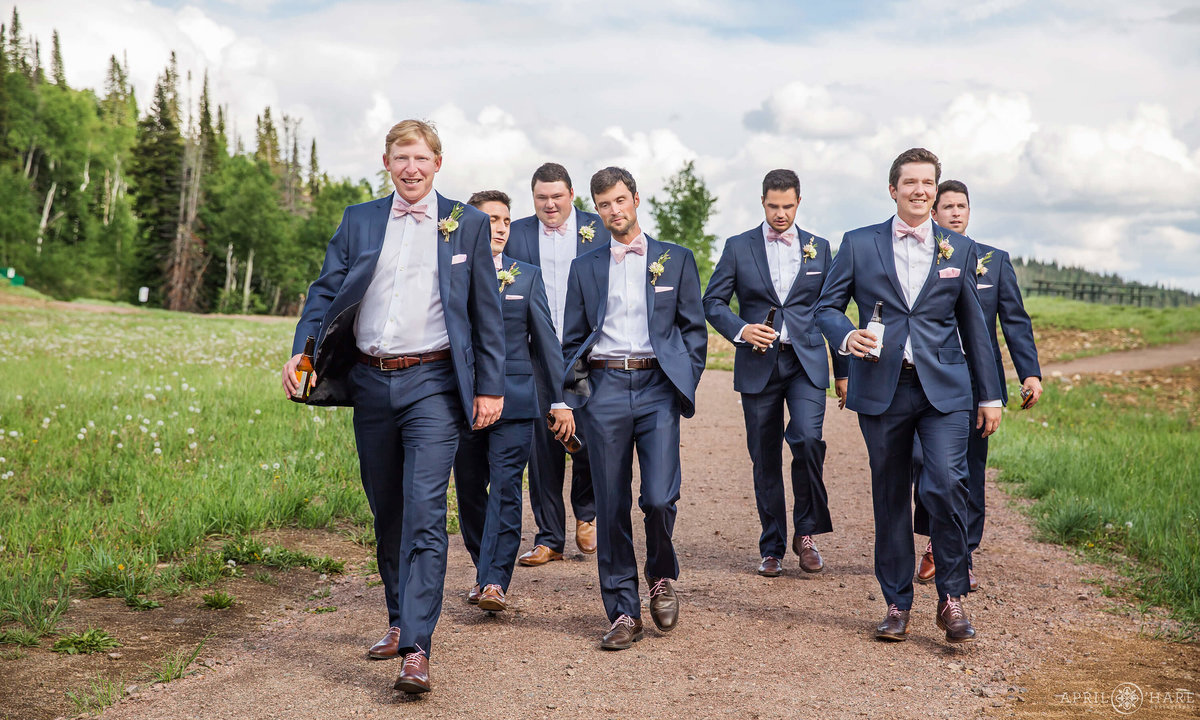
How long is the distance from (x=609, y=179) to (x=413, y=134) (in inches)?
46.2

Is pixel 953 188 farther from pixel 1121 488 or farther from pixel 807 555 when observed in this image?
Result: pixel 1121 488

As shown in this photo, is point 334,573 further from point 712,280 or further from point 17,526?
point 712,280

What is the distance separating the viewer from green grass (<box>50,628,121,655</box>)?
5.27 metres

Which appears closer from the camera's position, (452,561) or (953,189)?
(953,189)

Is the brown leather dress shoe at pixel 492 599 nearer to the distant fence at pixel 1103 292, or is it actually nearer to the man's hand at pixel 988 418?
the man's hand at pixel 988 418

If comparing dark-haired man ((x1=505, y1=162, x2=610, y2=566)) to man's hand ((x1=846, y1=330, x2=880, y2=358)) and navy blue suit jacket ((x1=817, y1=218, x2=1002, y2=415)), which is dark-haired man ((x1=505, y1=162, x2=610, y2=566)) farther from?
man's hand ((x1=846, y1=330, x2=880, y2=358))

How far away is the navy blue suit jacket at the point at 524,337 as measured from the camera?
6.09m

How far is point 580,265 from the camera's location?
19.0 ft

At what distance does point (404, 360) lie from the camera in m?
4.71

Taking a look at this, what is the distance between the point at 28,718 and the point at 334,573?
280 cm

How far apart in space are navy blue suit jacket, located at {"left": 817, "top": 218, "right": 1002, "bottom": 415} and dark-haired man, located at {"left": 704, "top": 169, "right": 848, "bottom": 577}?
118 centimetres

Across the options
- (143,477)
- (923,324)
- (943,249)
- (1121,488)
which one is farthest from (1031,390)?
(143,477)

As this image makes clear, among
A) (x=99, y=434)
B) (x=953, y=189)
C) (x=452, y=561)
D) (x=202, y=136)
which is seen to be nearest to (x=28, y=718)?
(x=452, y=561)

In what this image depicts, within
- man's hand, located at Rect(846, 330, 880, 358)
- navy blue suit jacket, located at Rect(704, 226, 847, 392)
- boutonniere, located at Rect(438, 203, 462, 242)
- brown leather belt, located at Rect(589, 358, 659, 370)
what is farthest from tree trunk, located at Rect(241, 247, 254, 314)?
man's hand, located at Rect(846, 330, 880, 358)
